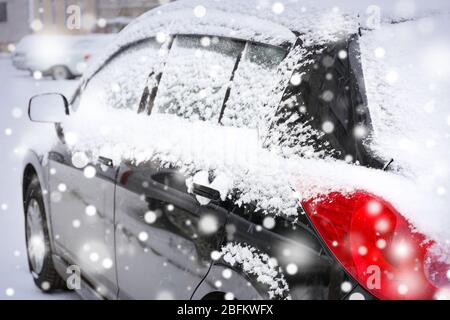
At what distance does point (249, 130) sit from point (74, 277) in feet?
6.14

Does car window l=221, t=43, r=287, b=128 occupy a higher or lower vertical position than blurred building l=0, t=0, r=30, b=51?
higher

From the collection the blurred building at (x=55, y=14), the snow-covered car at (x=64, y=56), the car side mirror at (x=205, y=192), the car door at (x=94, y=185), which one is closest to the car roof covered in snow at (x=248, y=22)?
the car door at (x=94, y=185)

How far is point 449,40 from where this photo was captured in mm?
2090

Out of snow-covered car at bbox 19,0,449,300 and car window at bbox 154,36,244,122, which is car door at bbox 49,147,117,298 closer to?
snow-covered car at bbox 19,0,449,300

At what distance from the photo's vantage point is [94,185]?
324cm

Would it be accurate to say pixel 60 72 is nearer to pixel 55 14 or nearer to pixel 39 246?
pixel 39 246

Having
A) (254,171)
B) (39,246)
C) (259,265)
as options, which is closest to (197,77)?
(254,171)

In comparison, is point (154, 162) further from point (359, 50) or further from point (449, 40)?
point (449, 40)

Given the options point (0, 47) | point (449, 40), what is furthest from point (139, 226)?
point (0, 47)

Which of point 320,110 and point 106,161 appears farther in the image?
point 106,161

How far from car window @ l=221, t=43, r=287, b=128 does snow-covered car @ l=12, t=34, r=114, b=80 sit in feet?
60.9

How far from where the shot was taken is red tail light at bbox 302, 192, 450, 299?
1675mm

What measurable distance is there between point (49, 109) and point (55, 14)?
41.7 m

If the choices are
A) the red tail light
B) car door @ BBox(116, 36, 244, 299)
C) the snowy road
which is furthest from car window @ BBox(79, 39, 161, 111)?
the red tail light
